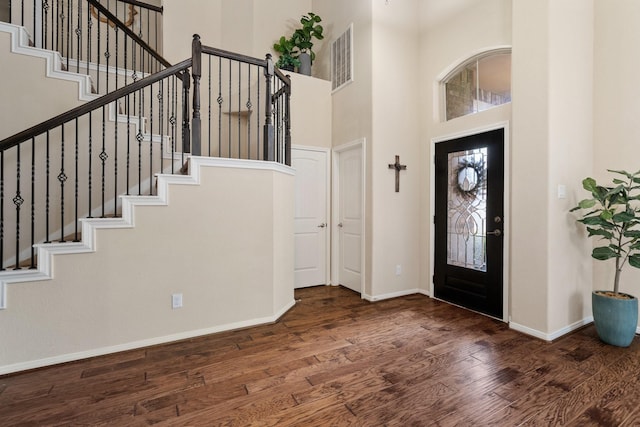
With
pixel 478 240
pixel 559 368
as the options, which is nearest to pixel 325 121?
pixel 478 240

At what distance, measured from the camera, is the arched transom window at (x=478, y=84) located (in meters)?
3.30

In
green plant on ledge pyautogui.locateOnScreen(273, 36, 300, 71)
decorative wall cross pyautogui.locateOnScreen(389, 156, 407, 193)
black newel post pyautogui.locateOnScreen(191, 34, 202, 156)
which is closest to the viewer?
black newel post pyautogui.locateOnScreen(191, 34, 202, 156)

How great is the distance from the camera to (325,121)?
4.63 meters

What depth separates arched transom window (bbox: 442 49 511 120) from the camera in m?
3.30

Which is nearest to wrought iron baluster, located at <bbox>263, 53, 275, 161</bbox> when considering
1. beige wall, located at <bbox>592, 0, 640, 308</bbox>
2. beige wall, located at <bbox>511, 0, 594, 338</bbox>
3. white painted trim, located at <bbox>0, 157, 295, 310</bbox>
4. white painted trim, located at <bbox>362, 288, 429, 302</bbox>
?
white painted trim, located at <bbox>0, 157, 295, 310</bbox>

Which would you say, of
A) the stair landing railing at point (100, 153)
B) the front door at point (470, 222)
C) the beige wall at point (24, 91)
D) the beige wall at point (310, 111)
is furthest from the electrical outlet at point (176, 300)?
the front door at point (470, 222)

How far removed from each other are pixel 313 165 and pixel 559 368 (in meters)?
3.53

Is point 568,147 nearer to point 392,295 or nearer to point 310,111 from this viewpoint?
point 392,295

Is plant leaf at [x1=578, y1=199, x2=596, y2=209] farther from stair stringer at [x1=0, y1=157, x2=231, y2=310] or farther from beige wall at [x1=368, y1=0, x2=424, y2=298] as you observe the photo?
stair stringer at [x1=0, y1=157, x2=231, y2=310]

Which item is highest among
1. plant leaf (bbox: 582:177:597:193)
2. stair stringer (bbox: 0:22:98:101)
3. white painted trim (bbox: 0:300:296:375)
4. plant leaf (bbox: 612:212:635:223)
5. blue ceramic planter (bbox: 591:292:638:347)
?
stair stringer (bbox: 0:22:98:101)

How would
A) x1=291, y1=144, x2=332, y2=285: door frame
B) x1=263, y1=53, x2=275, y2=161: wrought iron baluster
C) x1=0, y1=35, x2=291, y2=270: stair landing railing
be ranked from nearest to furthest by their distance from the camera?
x1=0, y1=35, x2=291, y2=270: stair landing railing → x1=263, y1=53, x2=275, y2=161: wrought iron baluster → x1=291, y1=144, x2=332, y2=285: door frame

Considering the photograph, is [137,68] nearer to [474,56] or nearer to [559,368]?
[474,56]

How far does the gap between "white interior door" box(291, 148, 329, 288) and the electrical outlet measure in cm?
193

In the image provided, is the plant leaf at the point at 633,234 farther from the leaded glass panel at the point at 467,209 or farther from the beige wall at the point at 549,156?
the leaded glass panel at the point at 467,209
